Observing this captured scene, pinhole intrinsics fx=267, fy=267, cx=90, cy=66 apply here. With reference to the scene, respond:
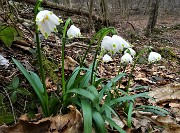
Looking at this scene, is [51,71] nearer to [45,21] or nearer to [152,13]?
[45,21]

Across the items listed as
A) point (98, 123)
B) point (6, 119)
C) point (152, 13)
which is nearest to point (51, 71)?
point (6, 119)

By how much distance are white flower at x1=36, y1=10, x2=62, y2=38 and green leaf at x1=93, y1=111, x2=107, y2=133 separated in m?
0.67

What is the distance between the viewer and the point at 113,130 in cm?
193

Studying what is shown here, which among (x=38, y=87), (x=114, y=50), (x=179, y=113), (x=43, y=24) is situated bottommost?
(x=179, y=113)

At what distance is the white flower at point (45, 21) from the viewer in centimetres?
151

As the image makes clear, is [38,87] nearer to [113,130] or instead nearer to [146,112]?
[113,130]

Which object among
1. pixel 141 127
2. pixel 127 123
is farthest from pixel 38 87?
pixel 141 127

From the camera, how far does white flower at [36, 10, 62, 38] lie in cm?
151

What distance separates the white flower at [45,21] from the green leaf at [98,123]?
0.67m

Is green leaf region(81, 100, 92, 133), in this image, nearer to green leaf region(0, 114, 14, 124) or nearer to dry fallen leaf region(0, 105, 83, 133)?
dry fallen leaf region(0, 105, 83, 133)

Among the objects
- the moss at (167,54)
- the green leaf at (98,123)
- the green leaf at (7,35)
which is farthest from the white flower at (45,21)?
the moss at (167,54)

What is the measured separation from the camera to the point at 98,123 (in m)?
1.81

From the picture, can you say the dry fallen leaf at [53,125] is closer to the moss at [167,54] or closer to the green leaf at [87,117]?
the green leaf at [87,117]

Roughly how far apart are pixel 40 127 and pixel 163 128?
108 centimetres
